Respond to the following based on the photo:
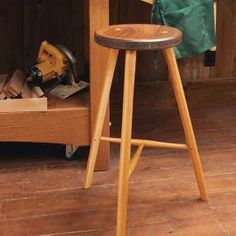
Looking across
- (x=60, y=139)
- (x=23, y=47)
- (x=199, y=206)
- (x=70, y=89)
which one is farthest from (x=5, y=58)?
(x=199, y=206)

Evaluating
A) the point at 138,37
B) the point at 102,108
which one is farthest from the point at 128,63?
the point at 102,108

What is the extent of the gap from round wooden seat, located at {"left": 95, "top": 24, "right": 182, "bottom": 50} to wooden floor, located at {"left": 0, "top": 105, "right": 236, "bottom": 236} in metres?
0.52

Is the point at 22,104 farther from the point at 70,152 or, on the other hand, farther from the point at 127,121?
the point at 127,121

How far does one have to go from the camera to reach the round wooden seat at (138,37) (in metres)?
1.23

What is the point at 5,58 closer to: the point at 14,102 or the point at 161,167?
the point at 14,102

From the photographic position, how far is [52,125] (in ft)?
5.49

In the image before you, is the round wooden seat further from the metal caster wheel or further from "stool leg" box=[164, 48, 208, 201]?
the metal caster wheel

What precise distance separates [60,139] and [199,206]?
54cm

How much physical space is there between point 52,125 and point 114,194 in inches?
13.0

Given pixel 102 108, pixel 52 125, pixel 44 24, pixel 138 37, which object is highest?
pixel 138 37

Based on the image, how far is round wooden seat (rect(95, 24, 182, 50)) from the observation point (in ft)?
4.03

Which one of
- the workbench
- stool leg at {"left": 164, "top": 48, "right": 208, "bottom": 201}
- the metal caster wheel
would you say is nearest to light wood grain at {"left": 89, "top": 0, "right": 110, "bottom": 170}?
the workbench

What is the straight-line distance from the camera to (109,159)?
5.91ft

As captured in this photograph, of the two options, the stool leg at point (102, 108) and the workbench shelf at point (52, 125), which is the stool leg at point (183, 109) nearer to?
the stool leg at point (102, 108)
